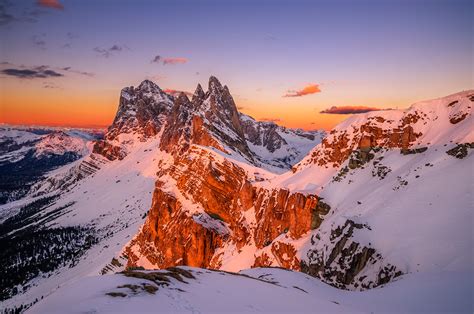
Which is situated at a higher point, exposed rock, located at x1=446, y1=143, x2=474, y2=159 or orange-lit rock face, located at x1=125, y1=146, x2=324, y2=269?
exposed rock, located at x1=446, y1=143, x2=474, y2=159

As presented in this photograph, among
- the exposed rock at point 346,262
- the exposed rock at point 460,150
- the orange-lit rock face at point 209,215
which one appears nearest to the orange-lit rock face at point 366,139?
the orange-lit rock face at point 209,215

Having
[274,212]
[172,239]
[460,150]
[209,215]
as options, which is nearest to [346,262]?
[460,150]

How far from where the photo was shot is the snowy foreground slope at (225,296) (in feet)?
64.1

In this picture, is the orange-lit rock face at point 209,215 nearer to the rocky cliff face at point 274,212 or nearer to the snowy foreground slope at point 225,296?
the rocky cliff face at point 274,212

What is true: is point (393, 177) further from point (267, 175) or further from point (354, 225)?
point (267, 175)

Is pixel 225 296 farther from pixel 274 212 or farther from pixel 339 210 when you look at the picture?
pixel 274 212

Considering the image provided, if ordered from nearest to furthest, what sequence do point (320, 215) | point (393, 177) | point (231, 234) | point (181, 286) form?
point (181, 286)
point (393, 177)
point (320, 215)
point (231, 234)

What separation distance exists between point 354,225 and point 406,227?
860cm

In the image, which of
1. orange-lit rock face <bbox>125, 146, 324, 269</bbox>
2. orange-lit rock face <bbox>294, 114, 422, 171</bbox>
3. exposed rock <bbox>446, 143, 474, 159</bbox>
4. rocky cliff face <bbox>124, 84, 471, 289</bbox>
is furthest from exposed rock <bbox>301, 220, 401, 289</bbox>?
orange-lit rock face <bbox>294, 114, 422, 171</bbox>

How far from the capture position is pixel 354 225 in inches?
2045

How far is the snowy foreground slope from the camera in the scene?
19531 millimetres

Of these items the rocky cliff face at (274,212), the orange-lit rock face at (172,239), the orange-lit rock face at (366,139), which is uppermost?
the orange-lit rock face at (366,139)

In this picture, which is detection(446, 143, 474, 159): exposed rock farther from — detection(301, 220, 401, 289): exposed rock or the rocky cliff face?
detection(301, 220, 401, 289): exposed rock

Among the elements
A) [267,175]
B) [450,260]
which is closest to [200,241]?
[267,175]
